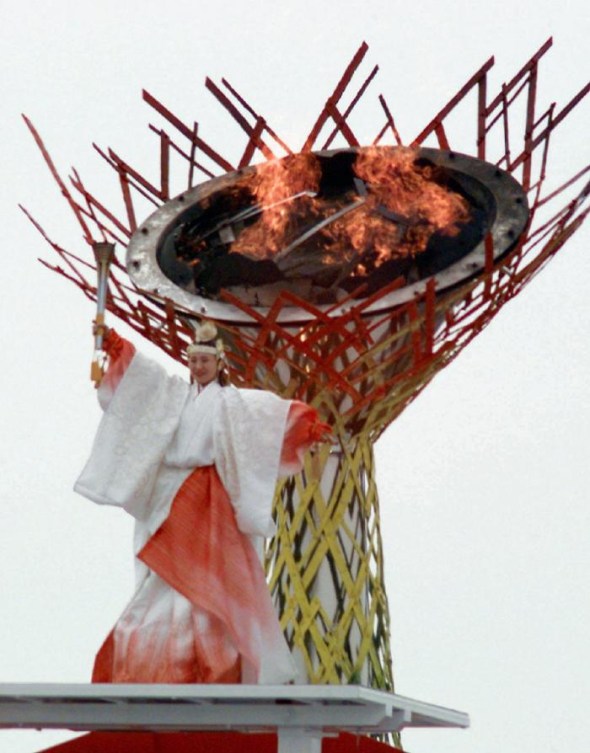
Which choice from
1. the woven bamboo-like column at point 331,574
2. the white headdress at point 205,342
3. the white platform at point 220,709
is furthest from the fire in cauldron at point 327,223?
the white platform at point 220,709

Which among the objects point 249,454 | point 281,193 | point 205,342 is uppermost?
point 281,193

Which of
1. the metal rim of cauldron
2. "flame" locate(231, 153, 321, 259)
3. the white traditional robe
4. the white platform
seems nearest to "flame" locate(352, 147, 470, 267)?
the metal rim of cauldron

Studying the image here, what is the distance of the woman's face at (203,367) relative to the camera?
24.1ft

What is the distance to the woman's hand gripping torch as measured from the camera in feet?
22.9

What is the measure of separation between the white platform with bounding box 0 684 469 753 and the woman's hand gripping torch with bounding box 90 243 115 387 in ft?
4.61

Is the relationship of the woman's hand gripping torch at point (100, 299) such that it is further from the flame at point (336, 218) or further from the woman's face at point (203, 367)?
the flame at point (336, 218)

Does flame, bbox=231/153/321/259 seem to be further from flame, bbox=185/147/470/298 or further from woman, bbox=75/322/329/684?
woman, bbox=75/322/329/684

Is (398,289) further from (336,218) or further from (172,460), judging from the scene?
(172,460)

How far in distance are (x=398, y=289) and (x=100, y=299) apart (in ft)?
7.25

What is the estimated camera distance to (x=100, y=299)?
22.8 feet

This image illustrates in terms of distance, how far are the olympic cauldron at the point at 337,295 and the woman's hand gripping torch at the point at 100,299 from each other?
4.98 feet

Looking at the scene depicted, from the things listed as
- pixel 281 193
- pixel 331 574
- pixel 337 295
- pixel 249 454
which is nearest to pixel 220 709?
pixel 249 454

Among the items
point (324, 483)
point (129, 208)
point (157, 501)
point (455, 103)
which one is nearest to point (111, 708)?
point (157, 501)

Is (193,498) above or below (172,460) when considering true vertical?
below
